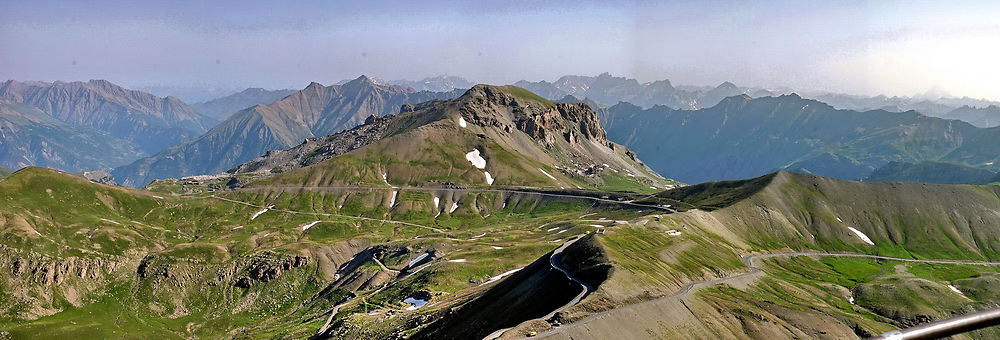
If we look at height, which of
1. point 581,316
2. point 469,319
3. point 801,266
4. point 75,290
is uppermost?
point 581,316

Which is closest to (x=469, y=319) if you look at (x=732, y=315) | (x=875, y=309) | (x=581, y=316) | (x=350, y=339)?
(x=581, y=316)

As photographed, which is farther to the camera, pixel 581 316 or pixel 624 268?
pixel 624 268

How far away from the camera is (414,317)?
13012 cm

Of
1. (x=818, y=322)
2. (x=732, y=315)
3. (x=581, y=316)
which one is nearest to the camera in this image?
→ (x=581, y=316)

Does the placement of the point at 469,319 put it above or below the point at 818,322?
above

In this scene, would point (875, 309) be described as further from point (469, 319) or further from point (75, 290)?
point (75, 290)

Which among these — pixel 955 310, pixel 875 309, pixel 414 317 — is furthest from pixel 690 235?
pixel 414 317

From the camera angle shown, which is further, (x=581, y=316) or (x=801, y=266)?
(x=801, y=266)

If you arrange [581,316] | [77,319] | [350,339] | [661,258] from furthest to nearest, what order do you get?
1. [77,319]
2. [661,258]
3. [350,339]
4. [581,316]

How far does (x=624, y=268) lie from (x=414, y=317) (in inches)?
2164

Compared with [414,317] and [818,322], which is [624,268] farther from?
[414,317]

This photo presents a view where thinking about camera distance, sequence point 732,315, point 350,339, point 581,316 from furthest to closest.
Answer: point 350,339 < point 732,315 < point 581,316

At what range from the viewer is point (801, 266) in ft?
624

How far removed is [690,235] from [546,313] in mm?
102840
